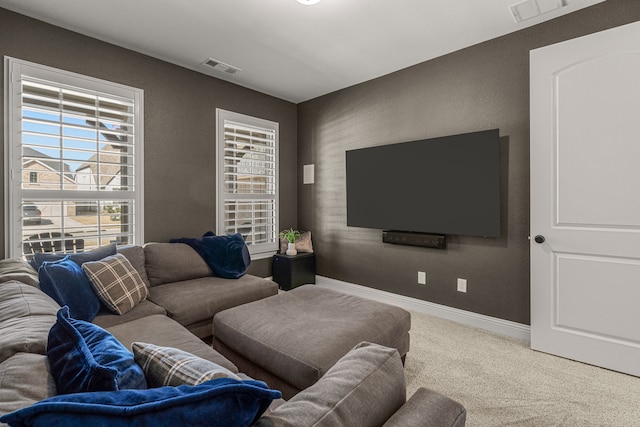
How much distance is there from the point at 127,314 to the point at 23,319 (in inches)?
41.8

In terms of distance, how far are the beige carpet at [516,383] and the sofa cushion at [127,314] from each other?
5.95ft

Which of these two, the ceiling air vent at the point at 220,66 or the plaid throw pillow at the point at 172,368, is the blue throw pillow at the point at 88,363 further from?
the ceiling air vent at the point at 220,66

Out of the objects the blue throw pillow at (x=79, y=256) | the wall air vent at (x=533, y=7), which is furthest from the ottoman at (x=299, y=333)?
the wall air vent at (x=533, y=7)

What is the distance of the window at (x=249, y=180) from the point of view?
3781 mm

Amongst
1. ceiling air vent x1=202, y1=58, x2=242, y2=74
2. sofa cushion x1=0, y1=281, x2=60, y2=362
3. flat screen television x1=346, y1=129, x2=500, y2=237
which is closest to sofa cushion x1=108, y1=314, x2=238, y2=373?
sofa cushion x1=0, y1=281, x2=60, y2=362

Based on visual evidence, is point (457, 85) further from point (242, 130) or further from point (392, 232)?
point (242, 130)

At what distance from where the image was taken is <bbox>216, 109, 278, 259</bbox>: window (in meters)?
3.78

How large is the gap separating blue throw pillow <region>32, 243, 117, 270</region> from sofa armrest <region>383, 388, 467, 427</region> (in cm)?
249

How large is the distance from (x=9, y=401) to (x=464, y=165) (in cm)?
314

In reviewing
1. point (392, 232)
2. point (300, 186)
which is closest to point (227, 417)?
point (392, 232)

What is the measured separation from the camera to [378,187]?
11.8ft

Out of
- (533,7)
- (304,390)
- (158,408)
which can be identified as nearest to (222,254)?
(304,390)

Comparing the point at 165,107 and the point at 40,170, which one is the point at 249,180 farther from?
the point at 40,170

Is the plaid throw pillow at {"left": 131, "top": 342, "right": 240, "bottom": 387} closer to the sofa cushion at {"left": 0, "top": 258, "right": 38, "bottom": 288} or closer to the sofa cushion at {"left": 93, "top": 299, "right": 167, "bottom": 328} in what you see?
the sofa cushion at {"left": 93, "top": 299, "right": 167, "bottom": 328}
